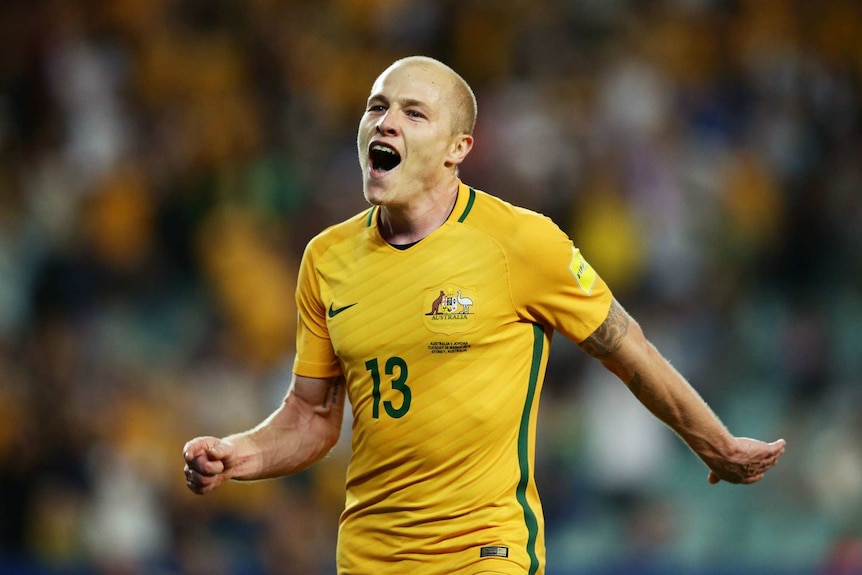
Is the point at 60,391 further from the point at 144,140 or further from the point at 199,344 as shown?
the point at 144,140

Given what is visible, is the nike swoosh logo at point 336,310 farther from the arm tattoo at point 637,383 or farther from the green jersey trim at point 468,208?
the arm tattoo at point 637,383

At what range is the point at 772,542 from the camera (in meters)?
8.68

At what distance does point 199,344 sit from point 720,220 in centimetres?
397

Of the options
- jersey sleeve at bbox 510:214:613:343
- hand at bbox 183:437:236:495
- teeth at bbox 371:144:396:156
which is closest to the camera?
hand at bbox 183:437:236:495

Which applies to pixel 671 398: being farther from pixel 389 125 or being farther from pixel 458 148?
pixel 389 125

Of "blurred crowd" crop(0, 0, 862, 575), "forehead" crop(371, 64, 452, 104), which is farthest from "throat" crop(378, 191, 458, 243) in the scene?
"blurred crowd" crop(0, 0, 862, 575)

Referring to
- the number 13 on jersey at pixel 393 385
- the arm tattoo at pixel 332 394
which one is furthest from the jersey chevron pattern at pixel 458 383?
the arm tattoo at pixel 332 394

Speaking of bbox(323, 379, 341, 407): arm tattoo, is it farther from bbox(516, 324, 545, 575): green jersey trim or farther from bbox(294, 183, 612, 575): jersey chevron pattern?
bbox(516, 324, 545, 575): green jersey trim

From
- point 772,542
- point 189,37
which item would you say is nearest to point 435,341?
point 772,542

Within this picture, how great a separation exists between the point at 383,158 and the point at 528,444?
1.04m

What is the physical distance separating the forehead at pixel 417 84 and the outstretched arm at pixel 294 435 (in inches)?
39.6

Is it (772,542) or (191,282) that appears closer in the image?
→ (772,542)

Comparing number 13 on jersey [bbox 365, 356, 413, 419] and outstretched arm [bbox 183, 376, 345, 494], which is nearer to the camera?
number 13 on jersey [bbox 365, 356, 413, 419]

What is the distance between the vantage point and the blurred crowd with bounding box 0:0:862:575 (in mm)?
8898
